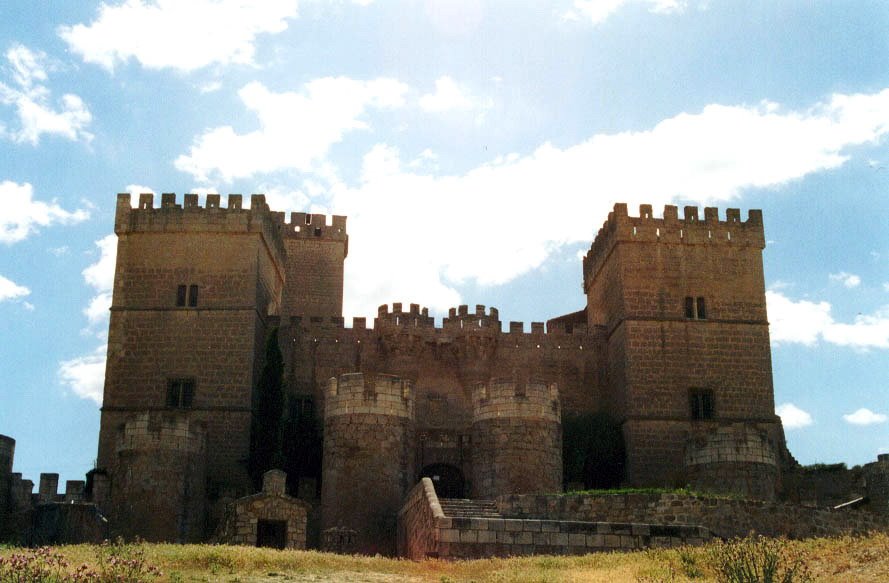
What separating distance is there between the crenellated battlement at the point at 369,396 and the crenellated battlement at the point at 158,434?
386cm

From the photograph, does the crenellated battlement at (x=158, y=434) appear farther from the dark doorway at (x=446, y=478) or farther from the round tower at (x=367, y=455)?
the dark doorway at (x=446, y=478)

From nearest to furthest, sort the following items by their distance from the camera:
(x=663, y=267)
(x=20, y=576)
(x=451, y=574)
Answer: (x=20, y=576) → (x=451, y=574) → (x=663, y=267)

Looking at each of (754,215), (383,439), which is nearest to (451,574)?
(383,439)

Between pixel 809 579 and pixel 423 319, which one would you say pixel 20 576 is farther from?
pixel 423 319

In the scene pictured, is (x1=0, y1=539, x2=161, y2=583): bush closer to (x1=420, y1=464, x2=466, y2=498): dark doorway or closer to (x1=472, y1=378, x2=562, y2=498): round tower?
(x1=472, y1=378, x2=562, y2=498): round tower

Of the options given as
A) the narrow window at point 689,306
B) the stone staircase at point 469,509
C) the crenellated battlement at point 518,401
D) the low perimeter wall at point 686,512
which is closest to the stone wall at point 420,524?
the stone staircase at point 469,509

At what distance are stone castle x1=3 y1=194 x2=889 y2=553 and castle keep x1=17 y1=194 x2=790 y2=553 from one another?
0.06 meters

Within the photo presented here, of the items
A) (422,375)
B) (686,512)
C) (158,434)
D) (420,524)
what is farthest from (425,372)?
(686,512)

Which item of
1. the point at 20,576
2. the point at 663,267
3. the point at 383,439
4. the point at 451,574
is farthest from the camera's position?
the point at 663,267

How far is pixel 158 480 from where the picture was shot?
28.5 metres

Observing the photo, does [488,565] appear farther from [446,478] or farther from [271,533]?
[446,478]

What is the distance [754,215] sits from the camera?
37344mm

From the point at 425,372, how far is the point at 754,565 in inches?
892

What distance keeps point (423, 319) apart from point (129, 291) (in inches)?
373
